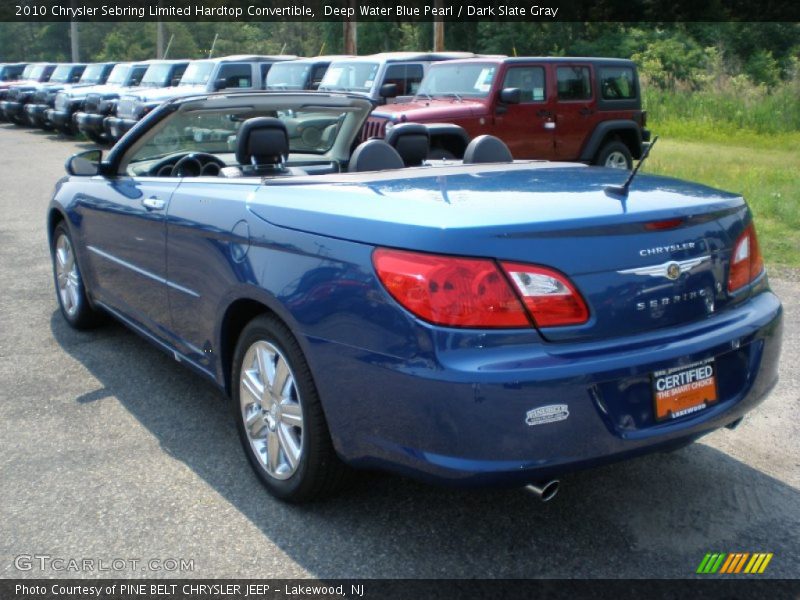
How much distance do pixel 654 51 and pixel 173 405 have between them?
124 feet

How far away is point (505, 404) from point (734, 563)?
110 centimetres

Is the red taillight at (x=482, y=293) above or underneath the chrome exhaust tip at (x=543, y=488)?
above

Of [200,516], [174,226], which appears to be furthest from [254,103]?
[200,516]

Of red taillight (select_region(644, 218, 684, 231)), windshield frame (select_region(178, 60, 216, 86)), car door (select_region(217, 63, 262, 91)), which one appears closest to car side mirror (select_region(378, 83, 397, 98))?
car door (select_region(217, 63, 262, 91))

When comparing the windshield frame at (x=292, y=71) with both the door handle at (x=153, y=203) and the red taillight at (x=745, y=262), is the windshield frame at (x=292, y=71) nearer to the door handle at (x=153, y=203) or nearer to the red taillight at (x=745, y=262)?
the door handle at (x=153, y=203)

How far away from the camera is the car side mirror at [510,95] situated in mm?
→ 11508

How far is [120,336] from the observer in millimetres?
5828

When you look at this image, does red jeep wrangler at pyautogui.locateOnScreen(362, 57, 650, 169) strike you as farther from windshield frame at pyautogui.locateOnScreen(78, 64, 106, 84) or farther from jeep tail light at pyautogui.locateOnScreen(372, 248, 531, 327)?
windshield frame at pyautogui.locateOnScreen(78, 64, 106, 84)

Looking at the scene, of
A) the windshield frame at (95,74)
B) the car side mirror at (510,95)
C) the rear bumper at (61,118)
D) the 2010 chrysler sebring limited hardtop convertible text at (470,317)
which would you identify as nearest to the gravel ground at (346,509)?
the 2010 chrysler sebring limited hardtop convertible text at (470,317)

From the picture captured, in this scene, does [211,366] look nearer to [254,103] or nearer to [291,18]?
[254,103]

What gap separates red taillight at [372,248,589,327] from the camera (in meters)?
2.79

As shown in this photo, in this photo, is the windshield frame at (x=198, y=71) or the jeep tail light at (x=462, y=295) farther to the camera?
the windshield frame at (x=198, y=71)

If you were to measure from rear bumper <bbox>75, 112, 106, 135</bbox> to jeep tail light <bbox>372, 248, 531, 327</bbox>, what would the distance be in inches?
681

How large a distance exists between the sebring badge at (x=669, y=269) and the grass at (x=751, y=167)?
196 inches
